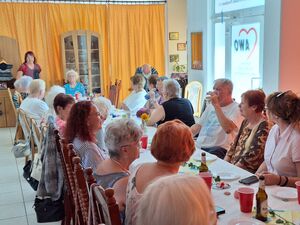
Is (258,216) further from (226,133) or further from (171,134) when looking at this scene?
(226,133)

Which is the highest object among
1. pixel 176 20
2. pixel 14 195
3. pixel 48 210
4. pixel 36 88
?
pixel 176 20

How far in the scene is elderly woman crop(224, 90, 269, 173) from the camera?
269 cm

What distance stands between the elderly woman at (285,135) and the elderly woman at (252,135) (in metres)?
0.24

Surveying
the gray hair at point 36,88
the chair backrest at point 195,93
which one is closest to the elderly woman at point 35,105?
the gray hair at point 36,88

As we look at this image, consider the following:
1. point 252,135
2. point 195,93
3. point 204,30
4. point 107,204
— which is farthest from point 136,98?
point 107,204

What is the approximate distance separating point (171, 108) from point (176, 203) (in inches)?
111

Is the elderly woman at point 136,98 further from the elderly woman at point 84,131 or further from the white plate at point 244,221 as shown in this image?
the white plate at point 244,221

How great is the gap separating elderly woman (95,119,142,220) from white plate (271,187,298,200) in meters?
0.79

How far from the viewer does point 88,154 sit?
7.84ft

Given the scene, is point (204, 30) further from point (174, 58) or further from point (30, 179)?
point (30, 179)

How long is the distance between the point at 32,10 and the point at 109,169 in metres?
6.41

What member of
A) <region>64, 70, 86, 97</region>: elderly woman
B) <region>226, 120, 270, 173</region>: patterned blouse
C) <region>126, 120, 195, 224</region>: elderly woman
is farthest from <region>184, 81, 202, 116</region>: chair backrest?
<region>126, 120, 195, 224</region>: elderly woman

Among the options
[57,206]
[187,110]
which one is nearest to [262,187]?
[57,206]

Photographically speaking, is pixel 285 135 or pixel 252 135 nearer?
pixel 285 135
